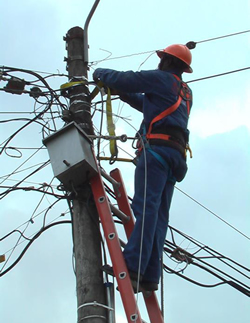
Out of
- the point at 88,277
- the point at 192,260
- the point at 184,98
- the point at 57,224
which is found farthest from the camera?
the point at 192,260

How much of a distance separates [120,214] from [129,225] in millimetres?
166

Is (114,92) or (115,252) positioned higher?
(114,92)

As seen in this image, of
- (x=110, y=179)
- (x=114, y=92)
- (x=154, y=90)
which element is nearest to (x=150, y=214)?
(x=110, y=179)

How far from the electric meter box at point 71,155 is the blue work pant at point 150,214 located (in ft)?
1.37

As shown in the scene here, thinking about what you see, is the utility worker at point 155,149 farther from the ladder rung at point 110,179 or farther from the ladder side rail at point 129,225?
the ladder rung at point 110,179

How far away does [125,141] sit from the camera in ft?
16.2

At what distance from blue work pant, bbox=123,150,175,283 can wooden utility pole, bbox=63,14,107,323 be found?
28cm

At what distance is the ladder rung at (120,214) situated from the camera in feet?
16.3

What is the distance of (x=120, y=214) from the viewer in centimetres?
507

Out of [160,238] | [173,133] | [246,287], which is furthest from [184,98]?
[246,287]

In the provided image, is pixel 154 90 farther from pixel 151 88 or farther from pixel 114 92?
pixel 114 92

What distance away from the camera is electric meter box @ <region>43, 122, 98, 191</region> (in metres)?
4.67

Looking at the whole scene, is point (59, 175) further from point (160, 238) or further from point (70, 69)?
point (70, 69)

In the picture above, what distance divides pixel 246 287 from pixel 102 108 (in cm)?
288
